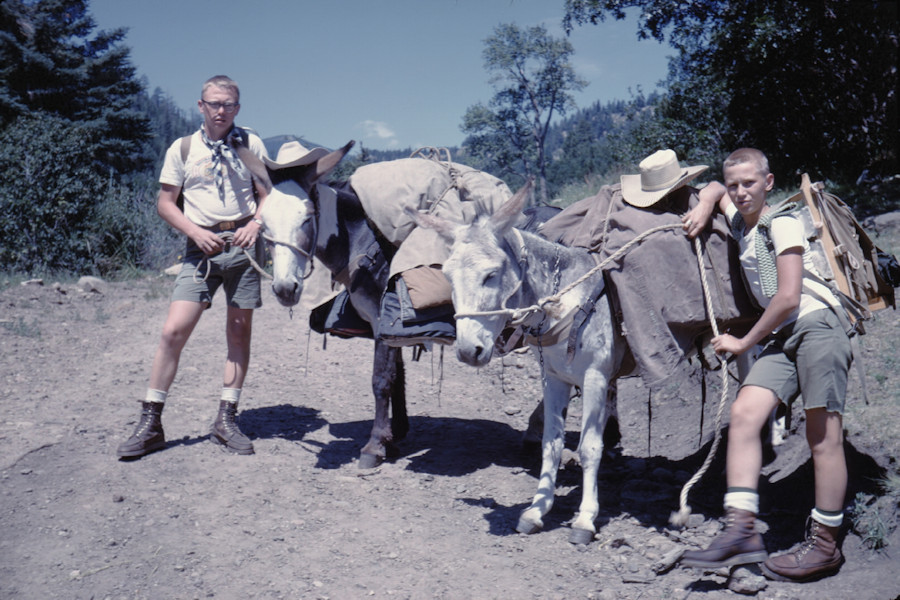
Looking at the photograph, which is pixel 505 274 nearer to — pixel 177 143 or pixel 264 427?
pixel 177 143

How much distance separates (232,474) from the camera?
4324mm

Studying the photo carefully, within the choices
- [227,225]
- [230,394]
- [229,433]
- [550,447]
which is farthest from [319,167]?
[550,447]

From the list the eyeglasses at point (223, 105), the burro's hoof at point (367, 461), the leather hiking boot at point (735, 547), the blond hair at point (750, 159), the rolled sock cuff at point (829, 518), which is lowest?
the burro's hoof at point (367, 461)

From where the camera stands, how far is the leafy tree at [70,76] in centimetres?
2972

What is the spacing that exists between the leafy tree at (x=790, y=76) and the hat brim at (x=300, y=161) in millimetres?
8387

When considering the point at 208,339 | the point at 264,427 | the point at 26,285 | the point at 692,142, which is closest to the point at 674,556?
the point at 264,427

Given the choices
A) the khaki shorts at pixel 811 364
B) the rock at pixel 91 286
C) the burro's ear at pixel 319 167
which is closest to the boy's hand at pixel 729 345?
the khaki shorts at pixel 811 364

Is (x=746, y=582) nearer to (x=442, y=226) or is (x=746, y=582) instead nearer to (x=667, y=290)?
(x=667, y=290)

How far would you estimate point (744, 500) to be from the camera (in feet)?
9.23

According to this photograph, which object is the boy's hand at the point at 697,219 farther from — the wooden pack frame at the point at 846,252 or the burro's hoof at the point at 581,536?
the burro's hoof at the point at 581,536

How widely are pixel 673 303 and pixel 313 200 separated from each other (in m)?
2.32

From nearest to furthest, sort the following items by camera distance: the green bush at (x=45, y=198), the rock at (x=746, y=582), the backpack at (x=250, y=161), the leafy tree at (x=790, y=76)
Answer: the rock at (x=746, y=582) < the backpack at (x=250, y=161) < the leafy tree at (x=790, y=76) < the green bush at (x=45, y=198)

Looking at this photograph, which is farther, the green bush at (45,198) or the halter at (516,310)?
the green bush at (45,198)

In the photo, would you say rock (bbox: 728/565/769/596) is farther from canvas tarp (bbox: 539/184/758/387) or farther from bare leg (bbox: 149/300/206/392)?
bare leg (bbox: 149/300/206/392)
